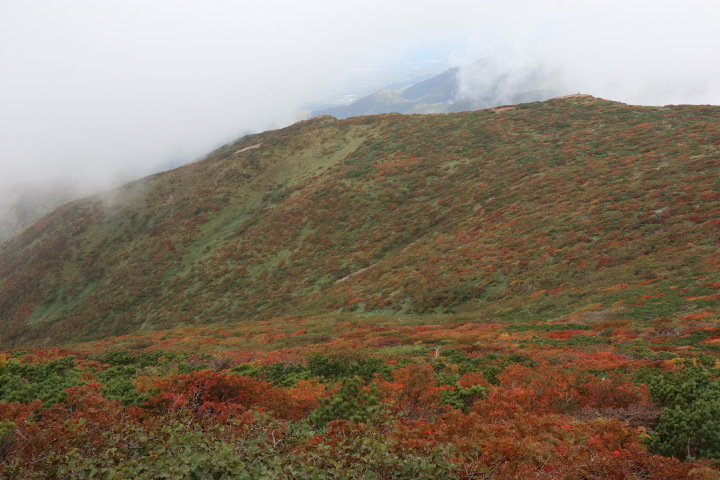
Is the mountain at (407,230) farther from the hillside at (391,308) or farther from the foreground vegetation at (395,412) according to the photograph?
the foreground vegetation at (395,412)

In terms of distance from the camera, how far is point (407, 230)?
156 ft

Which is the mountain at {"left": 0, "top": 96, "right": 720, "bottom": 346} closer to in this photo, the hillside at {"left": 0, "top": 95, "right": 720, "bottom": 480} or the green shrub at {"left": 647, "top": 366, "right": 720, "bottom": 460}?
the hillside at {"left": 0, "top": 95, "right": 720, "bottom": 480}

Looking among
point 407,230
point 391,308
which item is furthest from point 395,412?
point 407,230

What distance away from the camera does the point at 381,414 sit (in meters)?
8.56

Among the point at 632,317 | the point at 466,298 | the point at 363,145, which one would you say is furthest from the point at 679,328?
the point at 363,145

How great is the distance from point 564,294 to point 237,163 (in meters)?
71.4

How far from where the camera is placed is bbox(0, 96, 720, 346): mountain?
89.4 feet

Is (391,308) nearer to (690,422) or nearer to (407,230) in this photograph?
(407,230)

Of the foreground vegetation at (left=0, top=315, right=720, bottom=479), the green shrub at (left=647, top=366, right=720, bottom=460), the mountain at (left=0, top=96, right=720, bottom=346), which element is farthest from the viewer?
the mountain at (left=0, top=96, right=720, bottom=346)

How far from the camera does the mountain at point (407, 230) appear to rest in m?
27.2

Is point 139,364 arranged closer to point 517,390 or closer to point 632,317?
point 517,390

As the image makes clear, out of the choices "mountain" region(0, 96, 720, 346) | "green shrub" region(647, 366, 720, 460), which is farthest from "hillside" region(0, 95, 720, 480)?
"mountain" region(0, 96, 720, 346)

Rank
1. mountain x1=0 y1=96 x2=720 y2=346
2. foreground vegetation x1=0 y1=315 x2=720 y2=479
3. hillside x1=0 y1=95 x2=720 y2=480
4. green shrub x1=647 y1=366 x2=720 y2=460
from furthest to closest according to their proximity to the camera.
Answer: mountain x1=0 y1=96 x2=720 y2=346, green shrub x1=647 y1=366 x2=720 y2=460, hillside x1=0 y1=95 x2=720 y2=480, foreground vegetation x1=0 y1=315 x2=720 y2=479

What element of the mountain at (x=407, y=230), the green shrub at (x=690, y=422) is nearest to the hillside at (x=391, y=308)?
the green shrub at (x=690, y=422)
